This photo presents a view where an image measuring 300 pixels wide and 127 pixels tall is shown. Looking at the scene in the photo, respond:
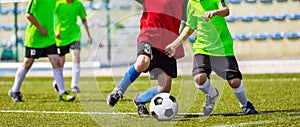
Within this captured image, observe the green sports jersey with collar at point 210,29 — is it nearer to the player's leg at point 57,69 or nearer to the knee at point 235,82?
the knee at point 235,82

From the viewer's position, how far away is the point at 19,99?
1094 cm

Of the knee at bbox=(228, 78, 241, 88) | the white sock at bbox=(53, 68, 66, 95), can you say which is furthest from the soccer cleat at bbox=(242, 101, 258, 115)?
the white sock at bbox=(53, 68, 66, 95)

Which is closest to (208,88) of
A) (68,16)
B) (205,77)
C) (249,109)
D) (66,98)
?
(205,77)

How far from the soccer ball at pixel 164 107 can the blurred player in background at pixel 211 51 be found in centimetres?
60

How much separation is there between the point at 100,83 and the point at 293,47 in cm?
571

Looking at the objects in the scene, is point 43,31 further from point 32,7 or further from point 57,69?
point 57,69

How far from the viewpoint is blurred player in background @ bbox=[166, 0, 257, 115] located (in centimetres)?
799

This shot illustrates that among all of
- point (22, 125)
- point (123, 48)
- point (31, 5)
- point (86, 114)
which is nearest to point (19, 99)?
point (31, 5)

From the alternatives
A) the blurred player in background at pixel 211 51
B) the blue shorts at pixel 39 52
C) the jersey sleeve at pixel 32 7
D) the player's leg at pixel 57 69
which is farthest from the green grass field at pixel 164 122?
the jersey sleeve at pixel 32 7

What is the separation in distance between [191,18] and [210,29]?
0.28 m

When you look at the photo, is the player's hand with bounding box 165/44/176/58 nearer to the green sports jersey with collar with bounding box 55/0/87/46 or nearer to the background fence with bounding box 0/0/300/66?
the green sports jersey with collar with bounding box 55/0/87/46

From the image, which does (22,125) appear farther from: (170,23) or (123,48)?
(123,48)

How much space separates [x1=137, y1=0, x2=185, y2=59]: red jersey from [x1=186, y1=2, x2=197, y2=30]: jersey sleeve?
108 millimetres

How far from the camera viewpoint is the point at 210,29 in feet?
26.8
